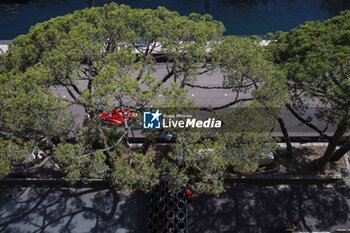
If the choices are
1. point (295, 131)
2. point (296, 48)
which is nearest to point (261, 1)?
point (295, 131)

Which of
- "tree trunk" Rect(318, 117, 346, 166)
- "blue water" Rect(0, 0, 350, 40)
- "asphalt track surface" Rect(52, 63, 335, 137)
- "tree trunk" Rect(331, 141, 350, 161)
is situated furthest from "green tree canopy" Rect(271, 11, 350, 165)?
"blue water" Rect(0, 0, 350, 40)

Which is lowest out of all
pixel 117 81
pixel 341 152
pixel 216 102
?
pixel 341 152

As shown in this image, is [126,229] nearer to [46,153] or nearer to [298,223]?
[46,153]

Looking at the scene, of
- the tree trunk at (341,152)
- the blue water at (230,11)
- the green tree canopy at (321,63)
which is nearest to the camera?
the green tree canopy at (321,63)

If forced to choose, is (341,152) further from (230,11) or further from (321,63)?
(230,11)

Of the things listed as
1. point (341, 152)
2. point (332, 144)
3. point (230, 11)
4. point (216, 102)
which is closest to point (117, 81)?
point (332, 144)

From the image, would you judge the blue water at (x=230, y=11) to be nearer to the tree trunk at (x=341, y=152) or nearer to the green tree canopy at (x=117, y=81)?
the tree trunk at (x=341, y=152)

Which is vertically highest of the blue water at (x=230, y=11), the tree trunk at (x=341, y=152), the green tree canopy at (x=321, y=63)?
the blue water at (x=230, y=11)

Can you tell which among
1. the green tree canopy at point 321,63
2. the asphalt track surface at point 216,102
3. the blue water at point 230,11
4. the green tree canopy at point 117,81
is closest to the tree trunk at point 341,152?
the green tree canopy at point 321,63

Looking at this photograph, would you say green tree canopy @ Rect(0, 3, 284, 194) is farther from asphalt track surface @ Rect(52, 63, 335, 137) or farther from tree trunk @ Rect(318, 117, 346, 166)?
asphalt track surface @ Rect(52, 63, 335, 137)
